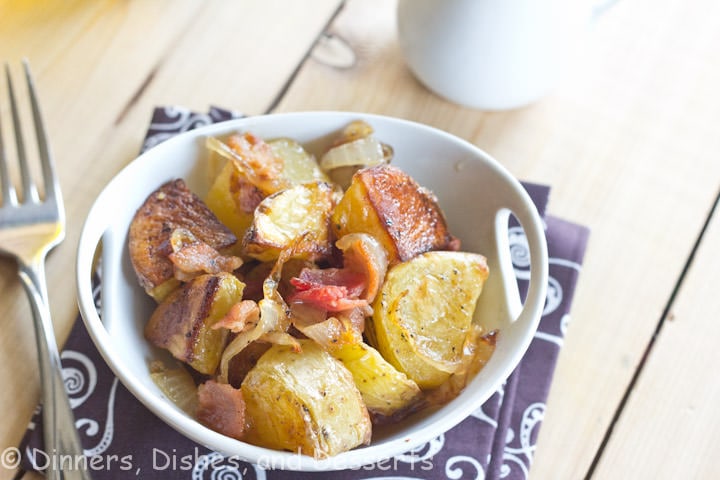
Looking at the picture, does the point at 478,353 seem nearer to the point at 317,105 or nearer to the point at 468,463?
the point at 468,463

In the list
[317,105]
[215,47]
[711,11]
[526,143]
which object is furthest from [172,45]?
[711,11]

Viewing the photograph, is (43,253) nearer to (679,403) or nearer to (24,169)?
(24,169)

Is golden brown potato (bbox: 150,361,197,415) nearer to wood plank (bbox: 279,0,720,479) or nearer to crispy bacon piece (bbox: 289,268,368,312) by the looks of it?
crispy bacon piece (bbox: 289,268,368,312)

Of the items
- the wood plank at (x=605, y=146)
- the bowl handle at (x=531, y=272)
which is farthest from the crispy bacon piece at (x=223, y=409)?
the wood plank at (x=605, y=146)

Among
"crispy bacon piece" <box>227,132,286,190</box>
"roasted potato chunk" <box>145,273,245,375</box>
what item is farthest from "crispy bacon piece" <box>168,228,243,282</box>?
"crispy bacon piece" <box>227,132,286,190</box>

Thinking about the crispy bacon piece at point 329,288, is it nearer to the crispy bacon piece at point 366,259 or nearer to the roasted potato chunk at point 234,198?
the crispy bacon piece at point 366,259

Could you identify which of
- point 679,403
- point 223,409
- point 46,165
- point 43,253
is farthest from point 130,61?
point 679,403
